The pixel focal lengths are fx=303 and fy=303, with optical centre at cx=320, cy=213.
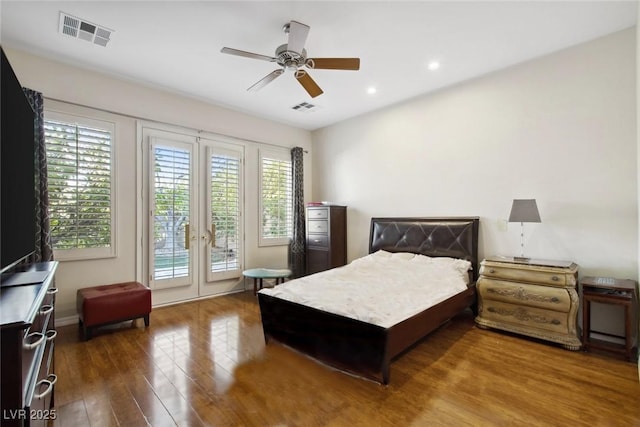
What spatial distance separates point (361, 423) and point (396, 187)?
363 centimetres

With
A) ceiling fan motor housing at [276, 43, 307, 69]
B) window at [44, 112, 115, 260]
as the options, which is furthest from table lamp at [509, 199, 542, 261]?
window at [44, 112, 115, 260]

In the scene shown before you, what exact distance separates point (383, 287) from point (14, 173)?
302cm

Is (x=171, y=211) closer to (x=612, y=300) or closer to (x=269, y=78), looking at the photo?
(x=269, y=78)

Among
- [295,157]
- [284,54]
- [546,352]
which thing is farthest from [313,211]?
[546,352]

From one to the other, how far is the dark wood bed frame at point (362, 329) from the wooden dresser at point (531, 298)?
10.3 inches

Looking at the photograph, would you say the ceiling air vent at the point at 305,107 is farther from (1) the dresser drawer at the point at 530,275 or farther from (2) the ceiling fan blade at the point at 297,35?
(1) the dresser drawer at the point at 530,275

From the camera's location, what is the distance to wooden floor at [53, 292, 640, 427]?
76.2 inches

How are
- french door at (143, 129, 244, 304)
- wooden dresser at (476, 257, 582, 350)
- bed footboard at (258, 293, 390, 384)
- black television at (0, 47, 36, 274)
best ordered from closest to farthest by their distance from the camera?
black television at (0, 47, 36, 274), bed footboard at (258, 293, 390, 384), wooden dresser at (476, 257, 582, 350), french door at (143, 129, 244, 304)

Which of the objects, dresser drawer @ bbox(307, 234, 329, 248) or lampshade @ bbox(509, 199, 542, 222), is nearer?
lampshade @ bbox(509, 199, 542, 222)

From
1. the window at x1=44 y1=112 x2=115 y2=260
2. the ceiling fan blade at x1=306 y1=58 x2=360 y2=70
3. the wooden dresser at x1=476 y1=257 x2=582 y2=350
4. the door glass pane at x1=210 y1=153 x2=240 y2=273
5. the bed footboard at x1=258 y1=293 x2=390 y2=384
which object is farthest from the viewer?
the door glass pane at x1=210 y1=153 x2=240 y2=273

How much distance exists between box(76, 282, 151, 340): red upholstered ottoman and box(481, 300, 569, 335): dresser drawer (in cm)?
391

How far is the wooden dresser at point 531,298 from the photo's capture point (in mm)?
2920

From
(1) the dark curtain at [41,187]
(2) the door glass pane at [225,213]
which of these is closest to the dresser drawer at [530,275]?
(2) the door glass pane at [225,213]

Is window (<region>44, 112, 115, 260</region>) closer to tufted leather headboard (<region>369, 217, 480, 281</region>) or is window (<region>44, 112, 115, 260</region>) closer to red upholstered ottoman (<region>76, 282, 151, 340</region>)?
red upholstered ottoman (<region>76, 282, 151, 340</region>)
